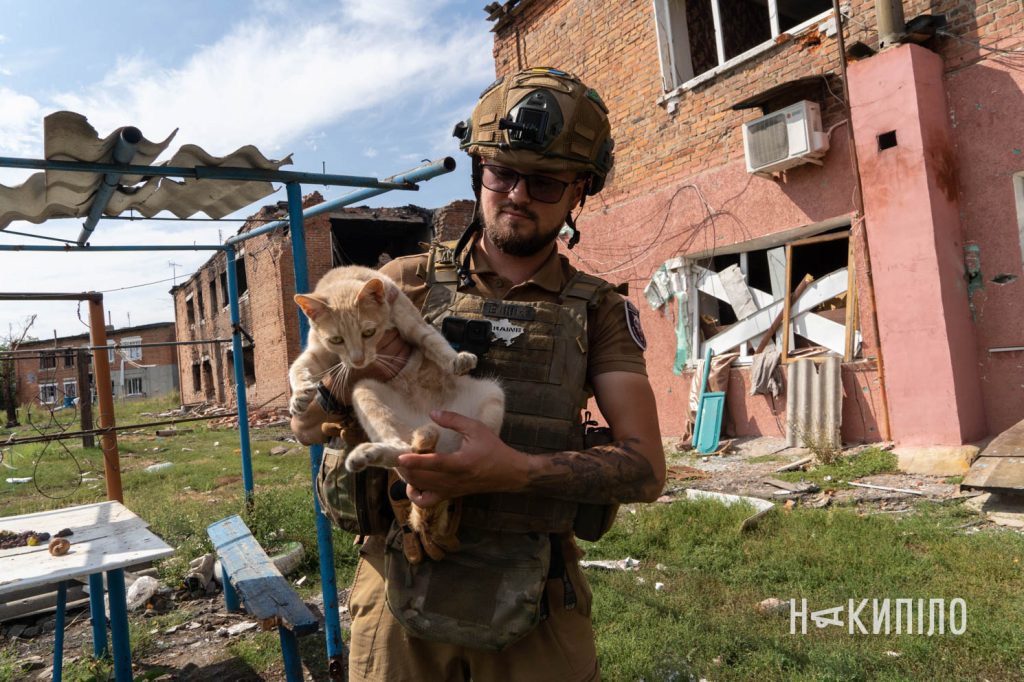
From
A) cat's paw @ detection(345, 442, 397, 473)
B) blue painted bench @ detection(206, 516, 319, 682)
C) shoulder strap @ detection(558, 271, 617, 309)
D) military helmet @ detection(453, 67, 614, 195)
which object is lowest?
blue painted bench @ detection(206, 516, 319, 682)

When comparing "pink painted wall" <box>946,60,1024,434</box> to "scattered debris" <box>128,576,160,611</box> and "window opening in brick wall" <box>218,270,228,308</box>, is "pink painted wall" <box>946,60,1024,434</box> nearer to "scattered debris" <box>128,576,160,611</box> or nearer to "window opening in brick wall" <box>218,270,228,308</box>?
"scattered debris" <box>128,576,160,611</box>

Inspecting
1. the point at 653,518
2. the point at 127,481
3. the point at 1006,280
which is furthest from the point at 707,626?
the point at 127,481

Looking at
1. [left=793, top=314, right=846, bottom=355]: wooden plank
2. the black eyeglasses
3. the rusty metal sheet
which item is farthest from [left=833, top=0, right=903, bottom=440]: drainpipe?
the black eyeglasses

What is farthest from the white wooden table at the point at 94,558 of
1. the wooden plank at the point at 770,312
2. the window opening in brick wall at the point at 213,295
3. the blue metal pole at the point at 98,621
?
the window opening in brick wall at the point at 213,295

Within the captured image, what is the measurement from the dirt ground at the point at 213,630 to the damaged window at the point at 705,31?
631cm

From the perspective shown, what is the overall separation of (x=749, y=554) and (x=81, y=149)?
5373 millimetres

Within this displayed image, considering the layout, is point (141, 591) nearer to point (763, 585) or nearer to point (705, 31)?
point (763, 585)

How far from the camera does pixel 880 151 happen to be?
753 cm

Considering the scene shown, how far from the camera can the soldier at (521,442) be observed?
6.00 ft

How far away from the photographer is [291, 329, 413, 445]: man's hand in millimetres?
2045

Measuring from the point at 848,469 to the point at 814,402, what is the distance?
1.28m

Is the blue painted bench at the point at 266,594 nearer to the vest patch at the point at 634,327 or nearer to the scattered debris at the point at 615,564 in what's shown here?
the vest patch at the point at 634,327

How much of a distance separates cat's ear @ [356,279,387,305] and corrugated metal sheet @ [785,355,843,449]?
291 inches

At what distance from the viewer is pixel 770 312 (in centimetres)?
938
